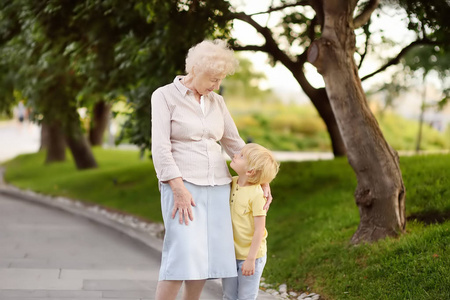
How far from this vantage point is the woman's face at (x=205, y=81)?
4059 mm

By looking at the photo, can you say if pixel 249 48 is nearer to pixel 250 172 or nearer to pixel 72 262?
pixel 72 262

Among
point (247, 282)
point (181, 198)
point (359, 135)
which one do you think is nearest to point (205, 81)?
point (181, 198)

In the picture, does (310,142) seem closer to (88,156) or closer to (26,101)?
(88,156)

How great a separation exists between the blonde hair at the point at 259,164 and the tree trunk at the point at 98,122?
2036 centimetres

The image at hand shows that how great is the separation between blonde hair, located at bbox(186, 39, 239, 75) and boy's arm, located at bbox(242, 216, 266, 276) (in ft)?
2.95

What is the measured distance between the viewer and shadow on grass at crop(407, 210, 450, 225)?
288 inches

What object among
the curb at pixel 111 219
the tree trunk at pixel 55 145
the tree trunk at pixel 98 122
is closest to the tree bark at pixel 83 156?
the curb at pixel 111 219

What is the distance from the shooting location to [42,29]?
1084 cm

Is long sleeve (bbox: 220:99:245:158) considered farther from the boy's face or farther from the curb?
the curb

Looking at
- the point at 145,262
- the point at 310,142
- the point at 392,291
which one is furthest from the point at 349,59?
the point at 310,142

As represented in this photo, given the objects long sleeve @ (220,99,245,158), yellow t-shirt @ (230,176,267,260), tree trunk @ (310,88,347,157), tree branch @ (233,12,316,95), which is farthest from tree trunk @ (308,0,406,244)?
tree trunk @ (310,88,347,157)

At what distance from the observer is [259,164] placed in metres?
4.03

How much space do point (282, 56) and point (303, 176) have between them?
2.10 m

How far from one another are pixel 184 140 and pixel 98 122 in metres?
21.3
